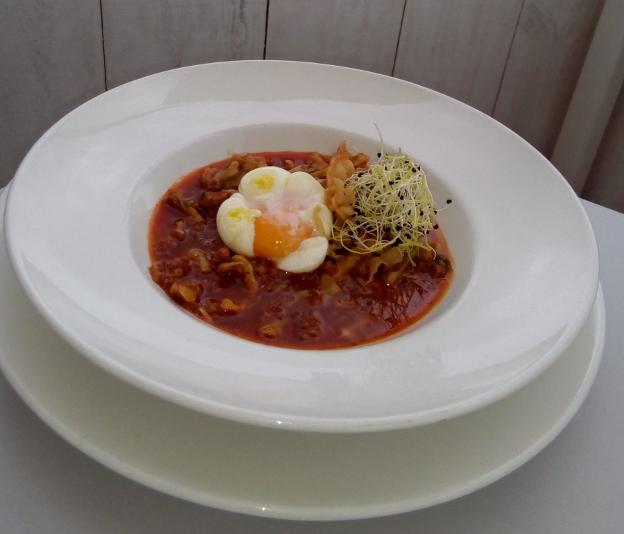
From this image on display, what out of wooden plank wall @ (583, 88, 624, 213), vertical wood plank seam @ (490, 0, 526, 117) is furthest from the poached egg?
wooden plank wall @ (583, 88, 624, 213)

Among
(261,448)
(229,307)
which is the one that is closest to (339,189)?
(229,307)

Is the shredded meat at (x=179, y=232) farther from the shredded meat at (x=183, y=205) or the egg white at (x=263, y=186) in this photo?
the egg white at (x=263, y=186)

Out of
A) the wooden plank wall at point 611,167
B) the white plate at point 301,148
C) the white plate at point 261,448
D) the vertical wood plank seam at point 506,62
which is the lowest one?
the wooden plank wall at point 611,167

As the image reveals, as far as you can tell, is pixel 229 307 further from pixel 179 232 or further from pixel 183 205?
pixel 183 205

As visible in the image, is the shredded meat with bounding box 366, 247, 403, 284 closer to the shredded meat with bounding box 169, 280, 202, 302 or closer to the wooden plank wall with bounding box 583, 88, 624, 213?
the shredded meat with bounding box 169, 280, 202, 302

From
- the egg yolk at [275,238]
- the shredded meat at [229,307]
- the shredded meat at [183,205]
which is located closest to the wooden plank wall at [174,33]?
the shredded meat at [183,205]

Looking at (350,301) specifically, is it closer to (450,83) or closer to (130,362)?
(130,362)
